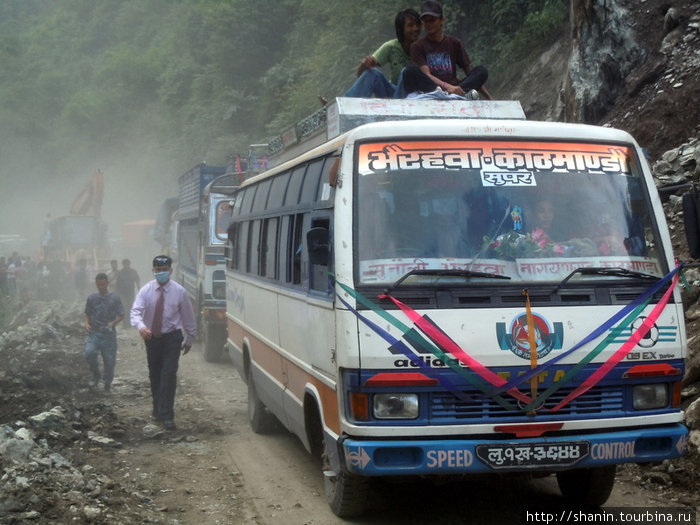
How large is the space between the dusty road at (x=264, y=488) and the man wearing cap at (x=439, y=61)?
3.54m

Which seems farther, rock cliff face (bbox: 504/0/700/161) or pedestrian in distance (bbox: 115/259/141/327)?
pedestrian in distance (bbox: 115/259/141/327)

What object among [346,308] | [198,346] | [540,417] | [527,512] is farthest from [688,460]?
[198,346]

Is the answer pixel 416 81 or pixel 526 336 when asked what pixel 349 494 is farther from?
pixel 416 81

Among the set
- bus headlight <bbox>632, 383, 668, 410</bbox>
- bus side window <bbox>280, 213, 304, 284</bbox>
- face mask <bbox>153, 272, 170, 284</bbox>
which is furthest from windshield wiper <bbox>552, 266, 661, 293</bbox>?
face mask <bbox>153, 272, 170, 284</bbox>

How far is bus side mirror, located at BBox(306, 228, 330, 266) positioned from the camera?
5.71 m

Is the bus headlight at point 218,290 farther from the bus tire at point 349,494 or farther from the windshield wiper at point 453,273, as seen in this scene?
the windshield wiper at point 453,273

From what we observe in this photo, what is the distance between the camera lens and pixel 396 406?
5215mm

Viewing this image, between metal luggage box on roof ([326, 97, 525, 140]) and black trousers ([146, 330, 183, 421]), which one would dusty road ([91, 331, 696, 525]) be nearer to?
black trousers ([146, 330, 183, 421])

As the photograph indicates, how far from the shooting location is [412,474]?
5215 millimetres

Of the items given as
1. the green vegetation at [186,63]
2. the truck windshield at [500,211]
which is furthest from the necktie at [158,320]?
the green vegetation at [186,63]

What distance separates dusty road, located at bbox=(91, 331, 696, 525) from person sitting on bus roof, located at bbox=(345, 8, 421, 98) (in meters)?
3.44

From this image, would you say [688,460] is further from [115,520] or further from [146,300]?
[146,300]

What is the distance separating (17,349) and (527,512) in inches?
537

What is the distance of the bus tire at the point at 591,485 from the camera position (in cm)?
600
